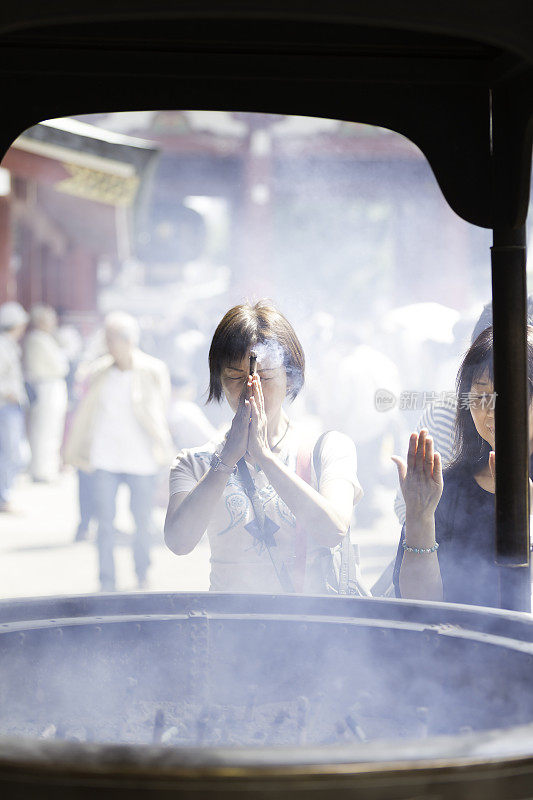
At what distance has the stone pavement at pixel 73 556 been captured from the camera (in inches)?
165

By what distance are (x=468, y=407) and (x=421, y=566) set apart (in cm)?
31

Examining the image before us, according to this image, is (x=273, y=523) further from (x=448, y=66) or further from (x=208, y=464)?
(x=448, y=66)

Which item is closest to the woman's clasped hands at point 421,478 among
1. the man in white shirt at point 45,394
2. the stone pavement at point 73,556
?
the stone pavement at point 73,556

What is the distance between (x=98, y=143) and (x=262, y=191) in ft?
7.80

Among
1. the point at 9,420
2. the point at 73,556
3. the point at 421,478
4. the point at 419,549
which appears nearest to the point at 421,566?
the point at 419,549

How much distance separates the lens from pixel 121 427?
4.10 m

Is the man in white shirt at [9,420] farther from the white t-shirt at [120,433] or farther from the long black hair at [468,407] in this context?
the long black hair at [468,407]

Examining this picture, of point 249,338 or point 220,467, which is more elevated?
point 249,338

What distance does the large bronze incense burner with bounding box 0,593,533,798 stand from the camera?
1258mm

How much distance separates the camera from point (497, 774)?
747 millimetres

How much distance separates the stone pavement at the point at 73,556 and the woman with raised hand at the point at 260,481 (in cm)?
190

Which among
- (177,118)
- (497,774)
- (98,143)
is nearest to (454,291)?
(177,118)

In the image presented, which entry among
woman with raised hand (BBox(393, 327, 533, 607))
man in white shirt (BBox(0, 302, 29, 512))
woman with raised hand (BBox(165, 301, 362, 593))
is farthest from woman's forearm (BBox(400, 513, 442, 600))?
man in white shirt (BBox(0, 302, 29, 512))

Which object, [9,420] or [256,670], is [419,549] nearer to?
[256,670]
